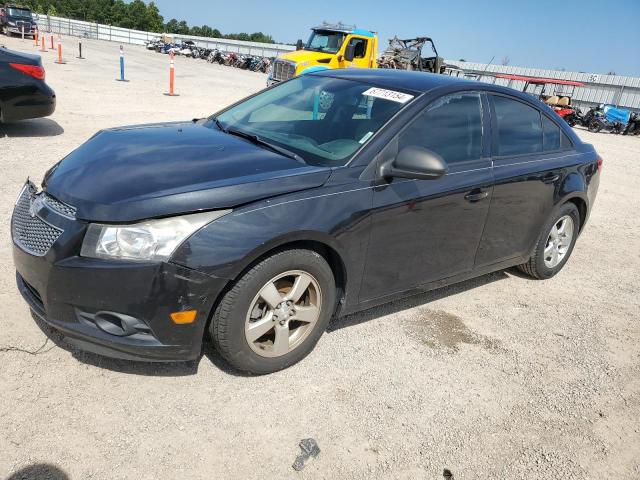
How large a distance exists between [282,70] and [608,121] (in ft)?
49.5

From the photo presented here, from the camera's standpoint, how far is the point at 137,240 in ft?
7.86

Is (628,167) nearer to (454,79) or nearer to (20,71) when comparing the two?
(454,79)

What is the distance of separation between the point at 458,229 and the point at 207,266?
1906mm

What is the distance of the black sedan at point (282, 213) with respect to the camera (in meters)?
2.43

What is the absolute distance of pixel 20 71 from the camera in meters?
7.46

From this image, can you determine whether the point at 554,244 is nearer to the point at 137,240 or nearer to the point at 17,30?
the point at 137,240

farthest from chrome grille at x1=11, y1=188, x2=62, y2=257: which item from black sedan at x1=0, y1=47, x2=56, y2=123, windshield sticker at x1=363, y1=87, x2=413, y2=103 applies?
black sedan at x1=0, y1=47, x2=56, y2=123

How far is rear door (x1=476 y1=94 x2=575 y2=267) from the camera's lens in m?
3.81

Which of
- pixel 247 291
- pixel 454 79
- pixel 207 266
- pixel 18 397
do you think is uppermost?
pixel 454 79

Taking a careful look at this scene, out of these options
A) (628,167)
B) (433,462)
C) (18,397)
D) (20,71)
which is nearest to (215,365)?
(18,397)

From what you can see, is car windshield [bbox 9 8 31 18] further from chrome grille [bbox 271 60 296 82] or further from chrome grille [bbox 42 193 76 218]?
chrome grille [bbox 42 193 76 218]

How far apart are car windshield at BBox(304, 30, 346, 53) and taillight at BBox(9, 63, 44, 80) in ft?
33.2

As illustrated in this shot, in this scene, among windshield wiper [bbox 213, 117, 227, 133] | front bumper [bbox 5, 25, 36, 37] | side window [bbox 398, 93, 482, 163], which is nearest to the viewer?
side window [bbox 398, 93, 482, 163]

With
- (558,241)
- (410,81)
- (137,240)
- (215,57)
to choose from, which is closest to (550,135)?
(558,241)
